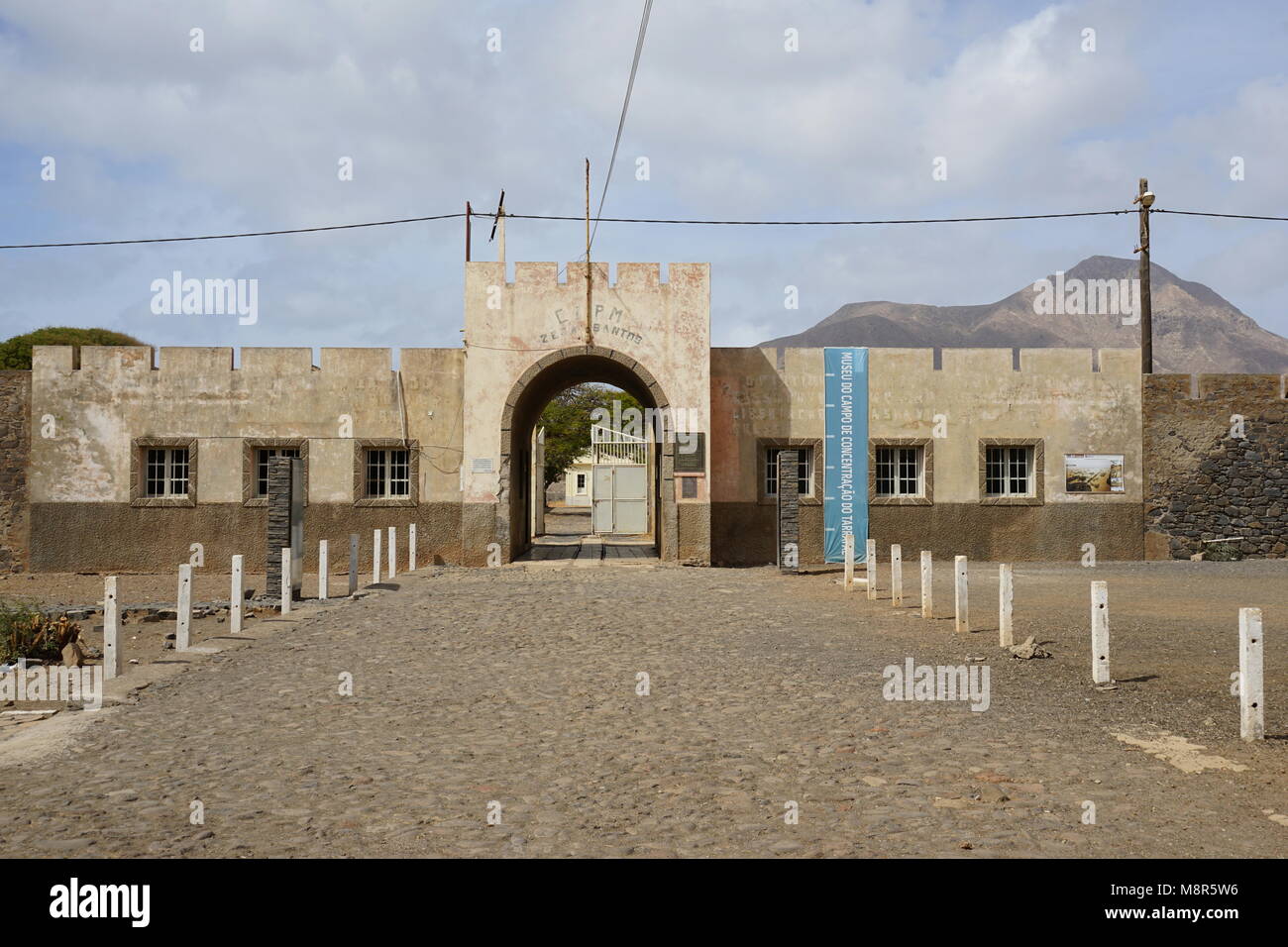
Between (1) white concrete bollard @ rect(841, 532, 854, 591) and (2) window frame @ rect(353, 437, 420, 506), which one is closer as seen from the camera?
(1) white concrete bollard @ rect(841, 532, 854, 591)

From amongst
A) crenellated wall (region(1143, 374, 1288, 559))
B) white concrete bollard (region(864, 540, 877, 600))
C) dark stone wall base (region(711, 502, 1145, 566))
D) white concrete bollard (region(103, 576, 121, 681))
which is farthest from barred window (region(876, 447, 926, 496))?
white concrete bollard (region(103, 576, 121, 681))

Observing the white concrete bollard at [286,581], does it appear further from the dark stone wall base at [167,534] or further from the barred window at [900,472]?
the barred window at [900,472]

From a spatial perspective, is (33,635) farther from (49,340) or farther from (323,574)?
(49,340)

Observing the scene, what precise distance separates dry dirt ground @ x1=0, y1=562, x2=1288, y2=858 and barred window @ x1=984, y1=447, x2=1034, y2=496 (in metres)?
11.5

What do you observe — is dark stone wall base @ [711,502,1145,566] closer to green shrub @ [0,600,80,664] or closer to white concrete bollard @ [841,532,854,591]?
white concrete bollard @ [841,532,854,591]

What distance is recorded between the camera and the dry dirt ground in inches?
199

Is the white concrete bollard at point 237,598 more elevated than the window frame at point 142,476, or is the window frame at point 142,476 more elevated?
the window frame at point 142,476

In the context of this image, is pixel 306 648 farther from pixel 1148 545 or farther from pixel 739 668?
pixel 1148 545

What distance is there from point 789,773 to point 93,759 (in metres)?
4.33

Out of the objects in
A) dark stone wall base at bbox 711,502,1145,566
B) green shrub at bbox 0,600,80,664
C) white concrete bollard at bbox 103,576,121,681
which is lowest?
green shrub at bbox 0,600,80,664

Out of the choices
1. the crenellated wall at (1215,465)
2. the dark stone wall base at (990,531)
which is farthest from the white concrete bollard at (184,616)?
the crenellated wall at (1215,465)

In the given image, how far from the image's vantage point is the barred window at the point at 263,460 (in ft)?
77.1

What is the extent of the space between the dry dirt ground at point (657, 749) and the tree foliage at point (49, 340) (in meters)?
38.8

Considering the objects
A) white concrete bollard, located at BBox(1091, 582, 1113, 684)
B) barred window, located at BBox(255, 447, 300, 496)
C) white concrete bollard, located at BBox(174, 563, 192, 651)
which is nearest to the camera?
white concrete bollard, located at BBox(1091, 582, 1113, 684)
